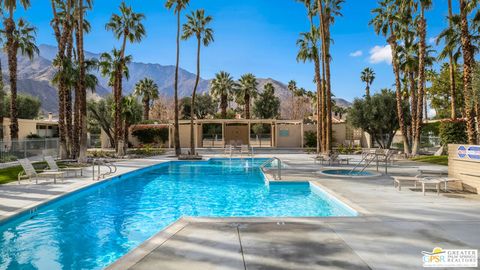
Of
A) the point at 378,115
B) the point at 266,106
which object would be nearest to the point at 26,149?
the point at 378,115

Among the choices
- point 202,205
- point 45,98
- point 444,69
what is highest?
point 45,98

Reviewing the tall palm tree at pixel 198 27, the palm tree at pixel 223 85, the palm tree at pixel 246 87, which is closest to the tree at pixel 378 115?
the tall palm tree at pixel 198 27

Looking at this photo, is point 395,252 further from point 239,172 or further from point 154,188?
point 239,172

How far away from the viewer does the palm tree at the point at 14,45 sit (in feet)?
65.4

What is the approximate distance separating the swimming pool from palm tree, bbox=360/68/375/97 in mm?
45354

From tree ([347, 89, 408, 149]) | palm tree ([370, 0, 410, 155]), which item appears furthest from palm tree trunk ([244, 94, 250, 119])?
palm tree ([370, 0, 410, 155])

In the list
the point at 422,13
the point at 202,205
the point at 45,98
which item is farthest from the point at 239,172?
the point at 45,98

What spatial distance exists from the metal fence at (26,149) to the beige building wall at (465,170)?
1773 cm

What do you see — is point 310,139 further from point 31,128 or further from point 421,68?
point 31,128

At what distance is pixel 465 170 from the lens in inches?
356

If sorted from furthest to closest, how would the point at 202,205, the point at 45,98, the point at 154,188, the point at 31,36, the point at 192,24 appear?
the point at 45,98 < the point at 192,24 < the point at 31,36 < the point at 154,188 < the point at 202,205

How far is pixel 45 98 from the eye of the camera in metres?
132

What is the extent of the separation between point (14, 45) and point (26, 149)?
711 cm

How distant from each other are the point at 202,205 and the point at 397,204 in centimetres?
503
